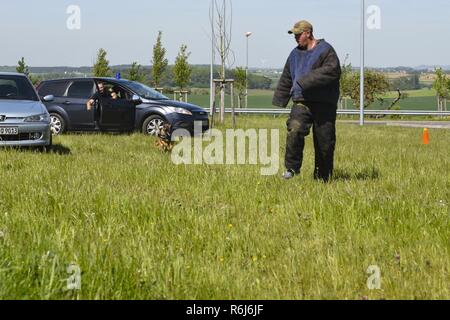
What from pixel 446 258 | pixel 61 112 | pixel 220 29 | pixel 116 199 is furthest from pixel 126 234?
pixel 220 29

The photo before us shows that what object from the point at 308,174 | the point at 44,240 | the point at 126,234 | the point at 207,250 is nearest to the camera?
the point at 44,240

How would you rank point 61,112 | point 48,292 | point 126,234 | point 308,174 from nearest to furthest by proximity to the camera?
point 48,292 → point 126,234 → point 308,174 → point 61,112

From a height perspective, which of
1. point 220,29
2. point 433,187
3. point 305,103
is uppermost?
point 220,29

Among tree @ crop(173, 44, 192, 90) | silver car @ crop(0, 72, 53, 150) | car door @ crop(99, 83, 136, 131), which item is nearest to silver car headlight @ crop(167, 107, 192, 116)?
car door @ crop(99, 83, 136, 131)

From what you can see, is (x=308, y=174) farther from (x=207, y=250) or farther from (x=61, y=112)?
(x=61, y=112)

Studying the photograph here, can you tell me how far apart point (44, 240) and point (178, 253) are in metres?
0.84

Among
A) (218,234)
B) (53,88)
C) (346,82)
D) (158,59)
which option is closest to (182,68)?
(158,59)

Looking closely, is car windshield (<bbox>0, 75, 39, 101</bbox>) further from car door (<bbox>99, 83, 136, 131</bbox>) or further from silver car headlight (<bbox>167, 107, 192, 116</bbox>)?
silver car headlight (<bbox>167, 107, 192, 116</bbox>)

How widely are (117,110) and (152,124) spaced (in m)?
0.95

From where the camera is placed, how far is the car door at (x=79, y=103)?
1683 cm

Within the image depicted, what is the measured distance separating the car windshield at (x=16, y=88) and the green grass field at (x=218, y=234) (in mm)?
3716

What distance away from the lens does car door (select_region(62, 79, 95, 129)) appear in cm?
1683

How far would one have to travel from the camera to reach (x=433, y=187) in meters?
7.67

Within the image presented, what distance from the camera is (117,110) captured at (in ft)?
54.2
